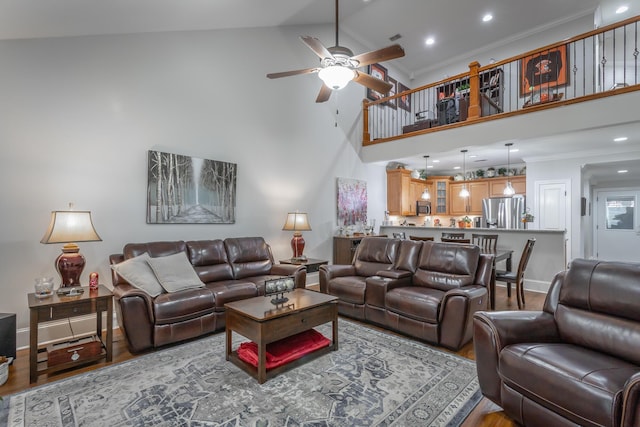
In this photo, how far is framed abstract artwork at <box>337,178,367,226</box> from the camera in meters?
6.44

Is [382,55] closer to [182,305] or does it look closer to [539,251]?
[182,305]

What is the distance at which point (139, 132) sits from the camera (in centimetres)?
381

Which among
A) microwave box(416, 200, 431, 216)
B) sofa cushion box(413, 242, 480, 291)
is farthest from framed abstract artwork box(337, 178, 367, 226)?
sofa cushion box(413, 242, 480, 291)

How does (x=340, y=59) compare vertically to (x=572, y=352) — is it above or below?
above

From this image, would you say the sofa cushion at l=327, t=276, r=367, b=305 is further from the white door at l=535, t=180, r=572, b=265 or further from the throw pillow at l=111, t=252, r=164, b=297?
the white door at l=535, t=180, r=572, b=265

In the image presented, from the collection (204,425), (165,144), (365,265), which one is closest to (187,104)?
(165,144)

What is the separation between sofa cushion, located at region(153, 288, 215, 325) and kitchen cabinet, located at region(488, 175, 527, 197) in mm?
7468

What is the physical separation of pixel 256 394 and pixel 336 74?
274 centimetres

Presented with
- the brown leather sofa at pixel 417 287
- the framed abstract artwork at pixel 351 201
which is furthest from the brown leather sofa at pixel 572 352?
the framed abstract artwork at pixel 351 201

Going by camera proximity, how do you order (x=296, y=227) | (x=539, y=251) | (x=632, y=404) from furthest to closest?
(x=539, y=251), (x=296, y=227), (x=632, y=404)

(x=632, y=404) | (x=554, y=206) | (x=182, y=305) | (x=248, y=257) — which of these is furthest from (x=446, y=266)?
(x=554, y=206)

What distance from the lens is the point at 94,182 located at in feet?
11.4

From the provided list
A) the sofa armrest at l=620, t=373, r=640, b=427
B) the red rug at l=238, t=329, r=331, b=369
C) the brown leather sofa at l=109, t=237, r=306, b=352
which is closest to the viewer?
the sofa armrest at l=620, t=373, r=640, b=427

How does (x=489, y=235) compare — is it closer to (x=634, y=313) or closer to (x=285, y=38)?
(x=634, y=313)
